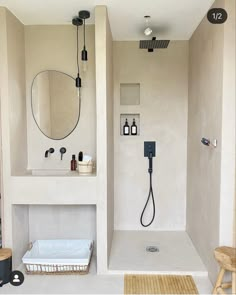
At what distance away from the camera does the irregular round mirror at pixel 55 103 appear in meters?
3.15

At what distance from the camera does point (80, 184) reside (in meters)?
2.68

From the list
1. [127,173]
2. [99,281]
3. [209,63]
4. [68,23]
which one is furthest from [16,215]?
[209,63]

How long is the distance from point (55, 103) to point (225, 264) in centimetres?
225

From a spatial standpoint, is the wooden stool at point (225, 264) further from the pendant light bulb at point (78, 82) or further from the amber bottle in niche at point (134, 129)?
the pendant light bulb at point (78, 82)

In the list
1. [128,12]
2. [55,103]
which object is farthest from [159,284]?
[128,12]

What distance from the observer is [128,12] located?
2.73 m

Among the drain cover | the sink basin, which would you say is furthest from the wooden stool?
the sink basin

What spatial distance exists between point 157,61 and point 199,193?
1.70m

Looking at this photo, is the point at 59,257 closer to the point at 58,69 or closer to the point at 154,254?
the point at 154,254

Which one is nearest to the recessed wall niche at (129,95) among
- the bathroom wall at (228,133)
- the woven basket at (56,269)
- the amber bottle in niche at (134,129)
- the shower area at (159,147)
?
the shower area at (159,147)

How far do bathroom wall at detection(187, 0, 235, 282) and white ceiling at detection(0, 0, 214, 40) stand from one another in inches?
6.9

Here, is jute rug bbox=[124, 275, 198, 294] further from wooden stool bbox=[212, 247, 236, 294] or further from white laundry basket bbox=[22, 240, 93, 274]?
white laundry basket bbox=[22, 240, 93, 274]

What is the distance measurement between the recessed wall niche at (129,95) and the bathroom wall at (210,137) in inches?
26.6

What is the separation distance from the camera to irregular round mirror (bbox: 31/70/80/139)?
10.3 feet
